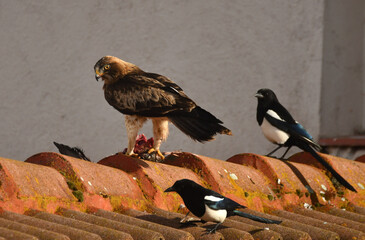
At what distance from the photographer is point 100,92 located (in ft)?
26.5

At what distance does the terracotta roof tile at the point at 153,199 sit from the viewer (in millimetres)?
2453

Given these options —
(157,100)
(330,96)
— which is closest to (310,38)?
(330,96)

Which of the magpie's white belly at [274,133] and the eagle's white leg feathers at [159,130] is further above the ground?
the eagle's white leg feathers at [159,130]

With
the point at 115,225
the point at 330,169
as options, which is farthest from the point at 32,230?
the point at 330,169

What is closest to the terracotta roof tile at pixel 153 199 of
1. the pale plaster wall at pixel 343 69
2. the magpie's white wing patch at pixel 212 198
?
the magpie's white wing patch at pixel 212 198

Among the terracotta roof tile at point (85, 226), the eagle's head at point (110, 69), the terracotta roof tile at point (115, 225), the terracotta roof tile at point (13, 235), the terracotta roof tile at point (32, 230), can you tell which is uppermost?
the eagle's head at point (110, 69)

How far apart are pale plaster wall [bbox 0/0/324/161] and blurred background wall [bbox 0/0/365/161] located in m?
0.01

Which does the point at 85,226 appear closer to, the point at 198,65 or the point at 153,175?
the point at 153,175

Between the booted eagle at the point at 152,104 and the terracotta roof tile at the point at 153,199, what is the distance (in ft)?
0.58

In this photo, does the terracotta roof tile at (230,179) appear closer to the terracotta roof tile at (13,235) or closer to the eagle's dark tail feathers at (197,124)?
the eagle's dark tail feathers at (197,124)

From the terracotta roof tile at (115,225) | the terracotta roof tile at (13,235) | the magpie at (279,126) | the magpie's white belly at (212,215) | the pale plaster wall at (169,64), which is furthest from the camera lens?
the pale plaster wall at (169,64)

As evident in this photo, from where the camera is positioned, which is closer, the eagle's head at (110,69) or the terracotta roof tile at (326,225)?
the terracotta roof tile at (326,225)

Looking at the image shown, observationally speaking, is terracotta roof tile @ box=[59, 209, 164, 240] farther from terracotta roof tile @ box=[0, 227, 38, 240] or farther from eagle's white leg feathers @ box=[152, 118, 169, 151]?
eagle's white leg feathers @ box=[152, 118, 169, 151]

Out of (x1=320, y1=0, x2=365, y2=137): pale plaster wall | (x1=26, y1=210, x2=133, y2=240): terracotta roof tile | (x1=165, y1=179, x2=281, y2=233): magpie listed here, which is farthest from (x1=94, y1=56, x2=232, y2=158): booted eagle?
(x1=320, y1=0, x2=365, y2=137): pale plaster wall
